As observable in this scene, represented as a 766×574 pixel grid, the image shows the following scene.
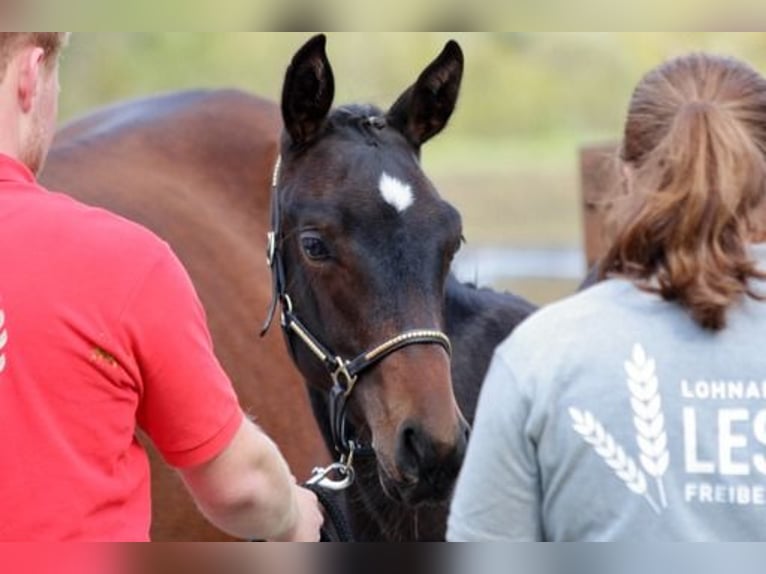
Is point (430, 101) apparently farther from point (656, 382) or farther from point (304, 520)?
point (656, 382)

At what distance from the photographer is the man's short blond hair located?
101 inches

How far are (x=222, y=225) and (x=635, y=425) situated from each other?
131 inches

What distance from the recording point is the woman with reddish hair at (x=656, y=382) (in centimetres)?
217

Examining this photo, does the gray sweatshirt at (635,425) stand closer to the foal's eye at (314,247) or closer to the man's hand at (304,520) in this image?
the man's hand at (304,520)

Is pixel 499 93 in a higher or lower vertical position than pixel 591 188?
lower

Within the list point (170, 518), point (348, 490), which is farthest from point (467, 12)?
point (170, 518)

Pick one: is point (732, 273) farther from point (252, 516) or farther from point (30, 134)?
point (30, 134)

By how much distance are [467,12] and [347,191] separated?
521 millimetres

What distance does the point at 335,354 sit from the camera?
3.66 m

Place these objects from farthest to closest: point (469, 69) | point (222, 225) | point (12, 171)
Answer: point (469, 69)
point (222, 225)
point (12, 171)

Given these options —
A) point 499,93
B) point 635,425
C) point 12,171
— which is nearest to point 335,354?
point 12,171

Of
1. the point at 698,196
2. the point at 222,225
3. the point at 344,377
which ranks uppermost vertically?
the point at 698,196

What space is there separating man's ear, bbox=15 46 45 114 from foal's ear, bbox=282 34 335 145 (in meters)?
1.12

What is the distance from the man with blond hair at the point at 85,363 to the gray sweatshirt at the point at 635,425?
0.55 m
